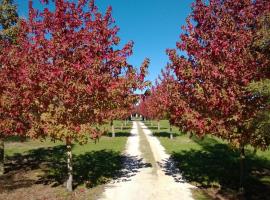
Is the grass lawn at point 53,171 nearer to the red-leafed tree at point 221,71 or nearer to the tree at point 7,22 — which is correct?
the tree at point 7,22

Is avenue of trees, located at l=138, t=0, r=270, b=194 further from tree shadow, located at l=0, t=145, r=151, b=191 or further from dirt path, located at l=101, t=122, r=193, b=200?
tree shadow, located at l=0, t=145, r=151, b=191

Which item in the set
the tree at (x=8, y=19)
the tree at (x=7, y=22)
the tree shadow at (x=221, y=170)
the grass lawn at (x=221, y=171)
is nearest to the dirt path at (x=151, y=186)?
the tree shadow at (x=221, y=170)

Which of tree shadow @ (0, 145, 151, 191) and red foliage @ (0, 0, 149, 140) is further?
tree shadow @ (0, 145, 151, 191)

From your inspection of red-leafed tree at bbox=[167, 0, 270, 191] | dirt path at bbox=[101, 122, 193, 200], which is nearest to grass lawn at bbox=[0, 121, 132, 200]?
dirt path at bbox=[101, 122, 193, 200]

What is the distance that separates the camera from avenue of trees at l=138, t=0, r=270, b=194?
12789 mm

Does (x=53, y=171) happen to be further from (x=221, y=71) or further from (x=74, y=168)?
(x=221, y=71)

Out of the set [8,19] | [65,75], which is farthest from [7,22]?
[65,75]

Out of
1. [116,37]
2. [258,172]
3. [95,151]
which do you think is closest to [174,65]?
[116,37]

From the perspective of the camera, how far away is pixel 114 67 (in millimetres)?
15109

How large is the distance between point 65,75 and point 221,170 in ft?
38.0

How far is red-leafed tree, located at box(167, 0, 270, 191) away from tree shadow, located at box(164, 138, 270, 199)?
3511mm

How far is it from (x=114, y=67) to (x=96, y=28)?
182 cm

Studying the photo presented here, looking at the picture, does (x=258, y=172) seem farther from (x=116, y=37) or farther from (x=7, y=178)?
(x=7, y=178)

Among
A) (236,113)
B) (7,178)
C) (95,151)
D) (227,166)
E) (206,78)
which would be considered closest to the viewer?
(236,113)
